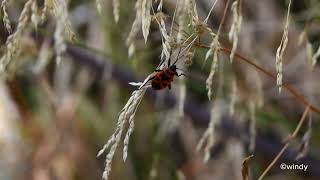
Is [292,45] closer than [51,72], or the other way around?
[292,45]

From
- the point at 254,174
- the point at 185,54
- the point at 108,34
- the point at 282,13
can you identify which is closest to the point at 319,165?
the point at 254,174

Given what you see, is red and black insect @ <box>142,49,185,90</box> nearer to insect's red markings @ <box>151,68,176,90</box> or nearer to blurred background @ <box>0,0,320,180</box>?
insect's red markings @ <box>151,68,176,90</box>

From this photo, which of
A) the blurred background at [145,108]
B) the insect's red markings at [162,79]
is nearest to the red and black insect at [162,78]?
the insect's red markings at [162,79]

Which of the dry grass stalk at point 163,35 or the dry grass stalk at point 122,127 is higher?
the dry grass stalk at point 163,35

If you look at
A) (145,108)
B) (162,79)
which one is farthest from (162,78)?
(145,108)

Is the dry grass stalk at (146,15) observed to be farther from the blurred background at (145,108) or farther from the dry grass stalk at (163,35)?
the blurred background at (145,108)

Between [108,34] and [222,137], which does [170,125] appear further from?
[108,34]

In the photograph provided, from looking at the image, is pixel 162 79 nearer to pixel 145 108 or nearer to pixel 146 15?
pixel 146 15

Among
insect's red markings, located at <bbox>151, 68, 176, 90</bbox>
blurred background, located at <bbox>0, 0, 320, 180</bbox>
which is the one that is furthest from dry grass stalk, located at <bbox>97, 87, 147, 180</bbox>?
blurred background, located at <bbox>0, 0, 320, 180</bbox>
